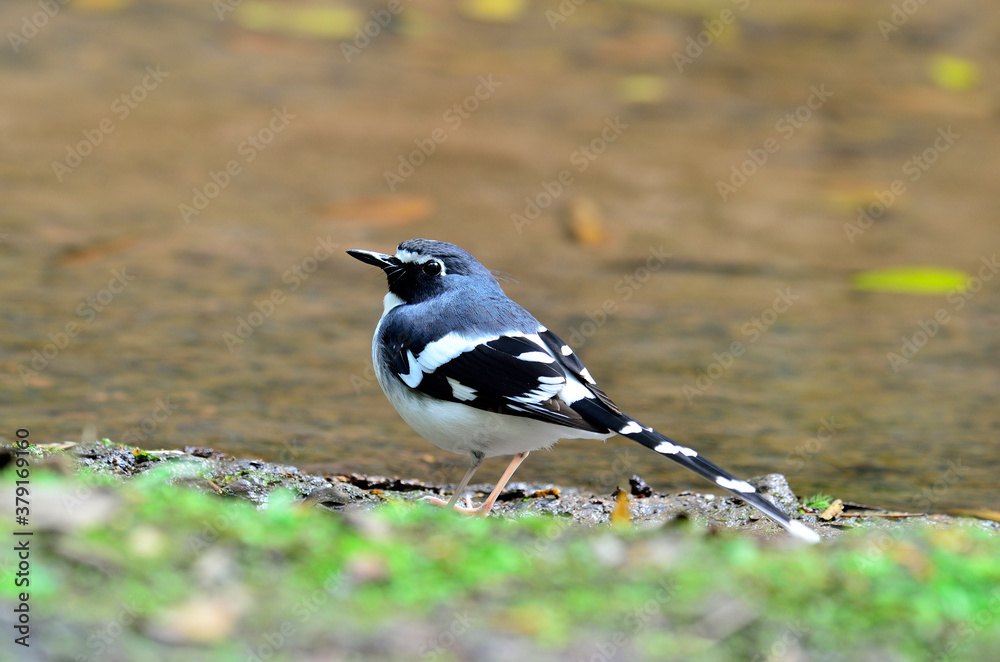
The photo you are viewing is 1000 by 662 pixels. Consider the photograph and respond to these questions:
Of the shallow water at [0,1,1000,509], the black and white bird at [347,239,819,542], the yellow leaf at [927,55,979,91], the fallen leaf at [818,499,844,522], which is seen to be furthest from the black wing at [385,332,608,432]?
the yellow leaf at [927,55,979,91]

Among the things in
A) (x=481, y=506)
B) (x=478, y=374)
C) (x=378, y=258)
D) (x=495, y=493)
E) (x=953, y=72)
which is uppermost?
(x=378, y=258)

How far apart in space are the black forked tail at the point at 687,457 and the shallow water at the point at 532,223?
3.83 ft

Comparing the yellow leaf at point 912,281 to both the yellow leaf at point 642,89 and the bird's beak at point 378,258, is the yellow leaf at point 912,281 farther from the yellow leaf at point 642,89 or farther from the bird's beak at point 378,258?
the bird's beak at point 378,258

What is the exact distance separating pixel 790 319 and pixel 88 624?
5843mm

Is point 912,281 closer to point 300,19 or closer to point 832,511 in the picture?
point 832,511

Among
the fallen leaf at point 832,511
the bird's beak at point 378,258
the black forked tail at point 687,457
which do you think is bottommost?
the fallen leaf at point 832,511

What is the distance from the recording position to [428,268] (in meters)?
4.87

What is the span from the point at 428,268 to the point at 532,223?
15.2ft

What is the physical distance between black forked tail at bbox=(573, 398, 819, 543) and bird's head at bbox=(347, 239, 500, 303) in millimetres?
827

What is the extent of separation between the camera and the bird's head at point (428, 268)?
4863 millimetres

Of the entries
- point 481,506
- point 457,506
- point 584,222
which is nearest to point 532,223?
point 584,222

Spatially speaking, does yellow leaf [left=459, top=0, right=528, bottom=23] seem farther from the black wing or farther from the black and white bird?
the black wing

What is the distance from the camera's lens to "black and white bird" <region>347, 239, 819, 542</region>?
4324mm

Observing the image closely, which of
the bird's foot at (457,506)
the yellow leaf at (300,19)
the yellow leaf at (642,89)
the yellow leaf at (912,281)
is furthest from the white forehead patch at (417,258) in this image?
the yellow leaf at (300,19)
